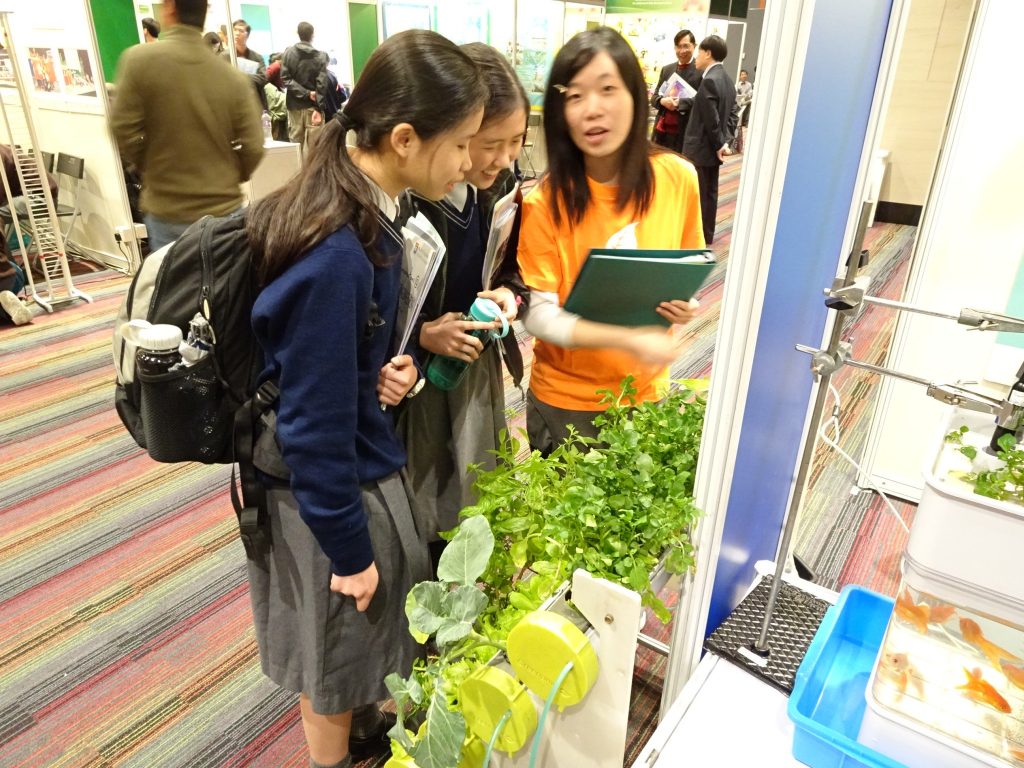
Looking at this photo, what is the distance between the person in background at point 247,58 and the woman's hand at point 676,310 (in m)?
5.39

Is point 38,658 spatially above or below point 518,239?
below

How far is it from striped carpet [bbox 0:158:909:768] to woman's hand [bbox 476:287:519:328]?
43.0 inches

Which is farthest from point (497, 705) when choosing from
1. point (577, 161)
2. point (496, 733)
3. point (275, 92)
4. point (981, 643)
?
point (275, 92)

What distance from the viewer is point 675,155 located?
1.53m

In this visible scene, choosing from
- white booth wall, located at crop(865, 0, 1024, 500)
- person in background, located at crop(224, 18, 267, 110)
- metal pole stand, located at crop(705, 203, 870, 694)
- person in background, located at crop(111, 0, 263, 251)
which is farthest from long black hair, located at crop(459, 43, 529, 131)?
person in background, located at crop(224, 18, 267, 110)

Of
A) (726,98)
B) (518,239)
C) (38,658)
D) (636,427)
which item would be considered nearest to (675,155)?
(518,239)

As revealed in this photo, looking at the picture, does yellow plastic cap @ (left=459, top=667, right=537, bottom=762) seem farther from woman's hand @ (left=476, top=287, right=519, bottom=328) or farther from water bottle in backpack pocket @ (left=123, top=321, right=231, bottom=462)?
woman's hand @ (left=476, top=287, right=519, bottom=328)

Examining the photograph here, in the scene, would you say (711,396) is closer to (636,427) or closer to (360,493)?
(636,427)

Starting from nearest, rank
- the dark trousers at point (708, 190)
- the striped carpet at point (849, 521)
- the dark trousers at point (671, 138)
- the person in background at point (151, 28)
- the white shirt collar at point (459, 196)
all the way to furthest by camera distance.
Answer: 1. the white shirt collar at point (459, 196)
2. the striped carpet at point (849, 521)
3. the person in background at point (151, 28)
4. the dark trousers at point (708, 190)
5. the dark trousers at point (671, 138)

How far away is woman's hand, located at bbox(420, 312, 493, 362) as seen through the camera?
1378mm

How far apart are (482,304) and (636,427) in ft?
1.23

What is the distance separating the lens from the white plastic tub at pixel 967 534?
776mm

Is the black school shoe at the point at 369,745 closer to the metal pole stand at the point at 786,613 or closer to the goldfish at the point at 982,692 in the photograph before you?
the metal pole stand at the point at 786,613

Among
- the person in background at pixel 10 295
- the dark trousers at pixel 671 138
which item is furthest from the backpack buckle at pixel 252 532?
the dark trousers at pixel 671 138
